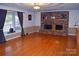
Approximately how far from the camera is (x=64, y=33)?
968cm

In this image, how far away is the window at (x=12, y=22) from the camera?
7.23 metres

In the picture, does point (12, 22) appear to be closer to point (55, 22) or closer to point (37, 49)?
point (37, 49)

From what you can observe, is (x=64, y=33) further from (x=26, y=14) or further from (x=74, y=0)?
(x=74, y=0)

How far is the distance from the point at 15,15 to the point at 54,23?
349cm

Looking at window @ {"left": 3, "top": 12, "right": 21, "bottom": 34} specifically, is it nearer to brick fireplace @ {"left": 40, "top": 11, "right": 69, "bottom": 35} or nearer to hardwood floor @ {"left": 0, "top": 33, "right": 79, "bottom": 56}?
hardwood floor @ {"left": 0, "top": 33, "right": 79, "bottom": 56}

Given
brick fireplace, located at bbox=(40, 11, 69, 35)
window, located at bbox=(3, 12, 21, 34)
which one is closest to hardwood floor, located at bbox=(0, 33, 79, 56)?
window, located at bbox=(3, 12, 21, 34)

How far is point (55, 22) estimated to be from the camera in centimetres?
991

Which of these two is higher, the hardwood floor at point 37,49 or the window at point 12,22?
the window at point 12,22

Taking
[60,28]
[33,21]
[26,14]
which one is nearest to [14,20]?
[26,14]

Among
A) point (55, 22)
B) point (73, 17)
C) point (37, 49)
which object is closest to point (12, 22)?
point (37, 49)

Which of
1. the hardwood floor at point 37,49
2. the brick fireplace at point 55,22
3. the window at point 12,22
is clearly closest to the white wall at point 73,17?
the brick fireplace at point 55,22

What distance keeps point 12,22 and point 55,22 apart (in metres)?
3.76

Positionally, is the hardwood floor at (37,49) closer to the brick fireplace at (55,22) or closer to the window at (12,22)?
the window at (12,22)

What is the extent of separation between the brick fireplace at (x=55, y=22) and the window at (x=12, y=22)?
8.70 ft
